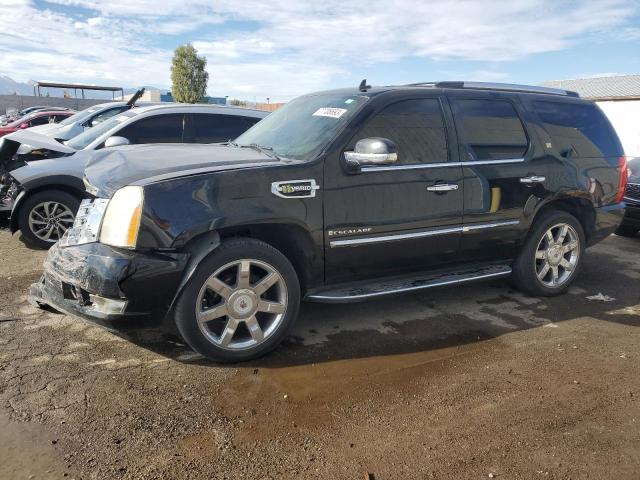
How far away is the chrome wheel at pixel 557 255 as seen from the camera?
4969 millimetres

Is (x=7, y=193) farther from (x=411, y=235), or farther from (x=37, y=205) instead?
(x=411, y=235)

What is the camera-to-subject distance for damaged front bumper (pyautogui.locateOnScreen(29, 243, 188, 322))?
10.2 ft

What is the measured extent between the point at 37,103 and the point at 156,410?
171ft

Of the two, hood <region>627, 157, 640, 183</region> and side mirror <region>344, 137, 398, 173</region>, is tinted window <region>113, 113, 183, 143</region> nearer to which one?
side mirror <region>344, 137, 398, 173</region>

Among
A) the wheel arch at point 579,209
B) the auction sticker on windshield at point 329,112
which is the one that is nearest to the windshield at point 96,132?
the auction sticker on windshield at point 329,112

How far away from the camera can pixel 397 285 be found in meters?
4.08

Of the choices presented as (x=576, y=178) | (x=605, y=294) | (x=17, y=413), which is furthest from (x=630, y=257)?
(x=17, y=413)

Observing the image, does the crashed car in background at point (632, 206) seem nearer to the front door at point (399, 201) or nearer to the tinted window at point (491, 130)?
Result: the tinted window at point (491, 130)

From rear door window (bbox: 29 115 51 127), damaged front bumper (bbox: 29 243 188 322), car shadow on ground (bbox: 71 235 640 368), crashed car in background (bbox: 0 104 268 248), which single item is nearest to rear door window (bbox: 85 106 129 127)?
crashed car in background (bbox: 0 104 268 248)

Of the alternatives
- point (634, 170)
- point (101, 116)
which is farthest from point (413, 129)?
point (101, 116)

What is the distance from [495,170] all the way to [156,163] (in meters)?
2.80

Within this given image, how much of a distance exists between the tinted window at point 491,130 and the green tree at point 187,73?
4552cm

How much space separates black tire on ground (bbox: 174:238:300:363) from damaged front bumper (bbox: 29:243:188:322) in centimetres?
11

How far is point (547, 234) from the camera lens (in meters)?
4.91
